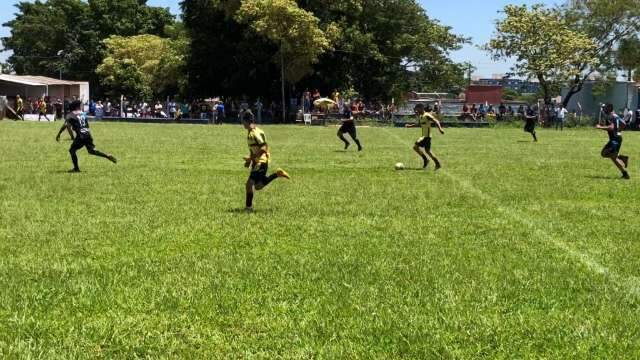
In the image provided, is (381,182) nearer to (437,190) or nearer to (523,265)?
(437,190)

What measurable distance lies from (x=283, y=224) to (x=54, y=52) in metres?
91.9

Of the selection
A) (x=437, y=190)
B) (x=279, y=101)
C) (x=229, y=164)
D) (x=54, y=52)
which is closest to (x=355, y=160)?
(x=229, y=164)

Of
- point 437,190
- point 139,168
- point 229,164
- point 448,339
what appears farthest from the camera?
point 229,164

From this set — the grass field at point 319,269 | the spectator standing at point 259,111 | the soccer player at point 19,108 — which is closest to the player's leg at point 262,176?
the grass field at point 319,269

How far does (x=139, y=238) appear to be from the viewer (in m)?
9.38

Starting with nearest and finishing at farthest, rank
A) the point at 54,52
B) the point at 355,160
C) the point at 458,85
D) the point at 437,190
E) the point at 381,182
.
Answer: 1. the point at 437,190
2. the point at 381,182
3. the point at 355,160
4. the point at 458,85
5. the point at 54,52

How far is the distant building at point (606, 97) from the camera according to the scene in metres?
55.8

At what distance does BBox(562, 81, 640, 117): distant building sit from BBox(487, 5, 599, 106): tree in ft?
7.79

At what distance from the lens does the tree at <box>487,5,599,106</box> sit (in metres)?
53.5

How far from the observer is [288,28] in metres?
47.7

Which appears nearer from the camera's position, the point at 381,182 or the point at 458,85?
the point at 381,182

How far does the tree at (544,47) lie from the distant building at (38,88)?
1299 inches

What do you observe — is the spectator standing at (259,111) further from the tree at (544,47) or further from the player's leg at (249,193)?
the player's leg at (249,193)

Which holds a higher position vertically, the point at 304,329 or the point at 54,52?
the point at 54,52
